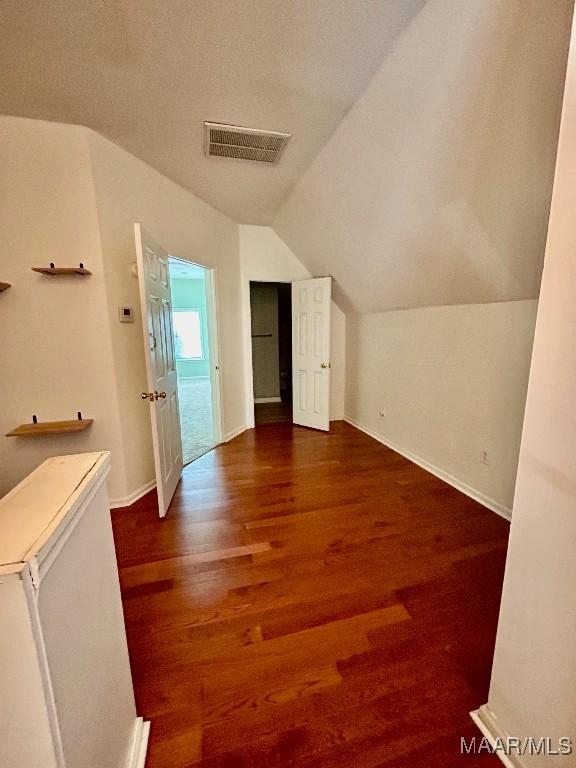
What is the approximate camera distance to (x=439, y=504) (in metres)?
2.47

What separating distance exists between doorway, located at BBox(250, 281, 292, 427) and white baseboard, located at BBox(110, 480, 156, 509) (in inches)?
110

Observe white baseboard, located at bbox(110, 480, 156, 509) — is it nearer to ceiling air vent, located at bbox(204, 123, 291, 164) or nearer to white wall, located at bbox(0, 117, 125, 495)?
white wall, located at bbox(0, 117, 125, 495)

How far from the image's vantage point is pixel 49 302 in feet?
A: 7.13

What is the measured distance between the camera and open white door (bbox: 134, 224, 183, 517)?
86.5 inches

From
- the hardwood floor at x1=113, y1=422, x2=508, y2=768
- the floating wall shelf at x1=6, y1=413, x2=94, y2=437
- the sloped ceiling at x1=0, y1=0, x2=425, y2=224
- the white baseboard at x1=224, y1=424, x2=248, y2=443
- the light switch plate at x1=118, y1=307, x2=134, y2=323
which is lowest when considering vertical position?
the hardwood floor at x1=113, y1=422, x2=508, y2=768

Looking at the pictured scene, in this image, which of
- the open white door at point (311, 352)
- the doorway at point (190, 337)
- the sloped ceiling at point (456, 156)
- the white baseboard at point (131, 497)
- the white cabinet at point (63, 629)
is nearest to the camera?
the white cabinet at point (63, 629)

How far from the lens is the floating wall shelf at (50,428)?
83.4 inches

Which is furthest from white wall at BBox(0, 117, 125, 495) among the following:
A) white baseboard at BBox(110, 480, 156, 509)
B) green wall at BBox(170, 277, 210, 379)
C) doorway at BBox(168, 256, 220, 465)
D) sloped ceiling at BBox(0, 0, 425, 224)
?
green wall at BBox(170, 277, 210, 379)

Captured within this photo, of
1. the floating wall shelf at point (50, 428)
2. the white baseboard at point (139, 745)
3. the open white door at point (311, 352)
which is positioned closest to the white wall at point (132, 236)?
the floating wall shelf at point (50, 428)

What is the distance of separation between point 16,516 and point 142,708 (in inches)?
41.1

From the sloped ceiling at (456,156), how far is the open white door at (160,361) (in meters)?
1.49

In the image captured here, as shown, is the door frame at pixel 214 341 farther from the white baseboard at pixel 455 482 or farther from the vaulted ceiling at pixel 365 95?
the white baseboard at pixel 455 482

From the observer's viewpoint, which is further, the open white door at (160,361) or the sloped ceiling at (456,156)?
the open white door at (160,361)

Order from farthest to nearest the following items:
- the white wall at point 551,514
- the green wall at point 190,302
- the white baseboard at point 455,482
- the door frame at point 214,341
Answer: the green wall at point 190,302 → the door frame at point 214,341 → the white baseboard at point 455,482 → the white wall at point 551,514
